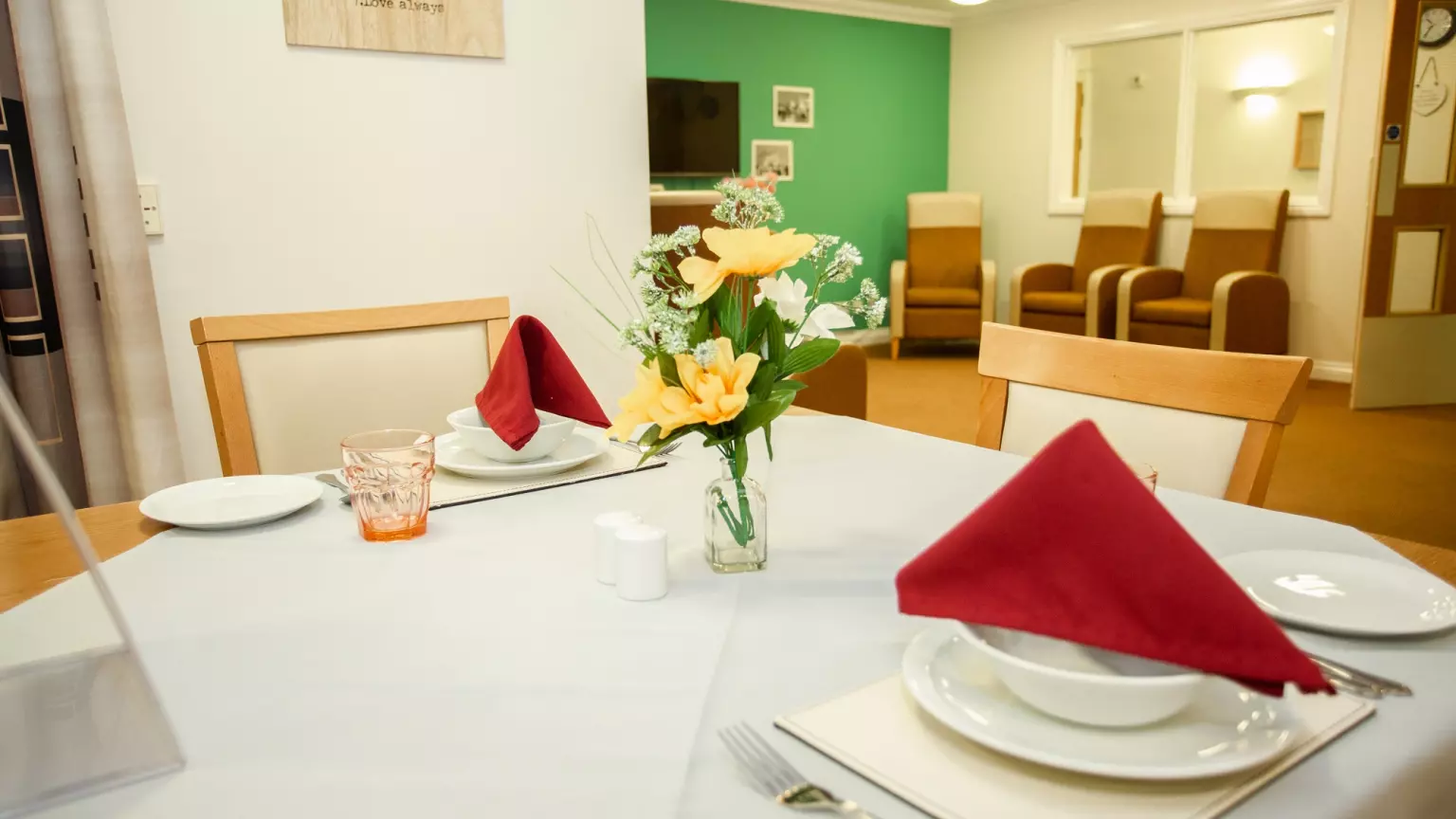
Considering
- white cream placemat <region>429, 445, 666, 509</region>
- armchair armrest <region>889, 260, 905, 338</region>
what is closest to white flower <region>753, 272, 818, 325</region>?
white cream placemat <region>429, 445, 666, 509</region>

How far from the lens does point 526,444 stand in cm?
129

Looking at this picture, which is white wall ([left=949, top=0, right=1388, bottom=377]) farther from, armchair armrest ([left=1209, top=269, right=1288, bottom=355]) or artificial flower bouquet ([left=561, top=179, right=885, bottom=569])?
artificial flower bouquet ([left=561, top=179, right=885, bottom=569])

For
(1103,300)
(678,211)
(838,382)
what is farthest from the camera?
(1103,300)

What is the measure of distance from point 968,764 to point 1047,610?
107mm

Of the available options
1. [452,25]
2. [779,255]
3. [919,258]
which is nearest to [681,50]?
[919,258]

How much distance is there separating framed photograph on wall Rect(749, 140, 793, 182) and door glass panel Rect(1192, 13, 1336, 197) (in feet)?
10.6

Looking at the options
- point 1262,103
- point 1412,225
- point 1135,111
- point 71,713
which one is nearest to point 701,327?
point 71,713

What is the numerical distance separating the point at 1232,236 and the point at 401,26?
5328 mm

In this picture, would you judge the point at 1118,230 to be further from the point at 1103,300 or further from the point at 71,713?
the point at 71,713

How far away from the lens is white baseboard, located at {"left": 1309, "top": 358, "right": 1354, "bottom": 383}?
5.88 meters

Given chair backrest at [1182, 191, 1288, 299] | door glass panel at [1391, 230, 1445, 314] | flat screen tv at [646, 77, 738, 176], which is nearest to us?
door glass panel at [1391, 230, 1445, 314]

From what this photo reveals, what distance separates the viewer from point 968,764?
2.02 ft

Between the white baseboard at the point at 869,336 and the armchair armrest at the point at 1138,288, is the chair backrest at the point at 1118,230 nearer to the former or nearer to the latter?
the armchair armrest at the point at 1138,288

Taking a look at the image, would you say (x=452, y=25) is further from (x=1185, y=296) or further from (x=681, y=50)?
(x=1185, y=296)
